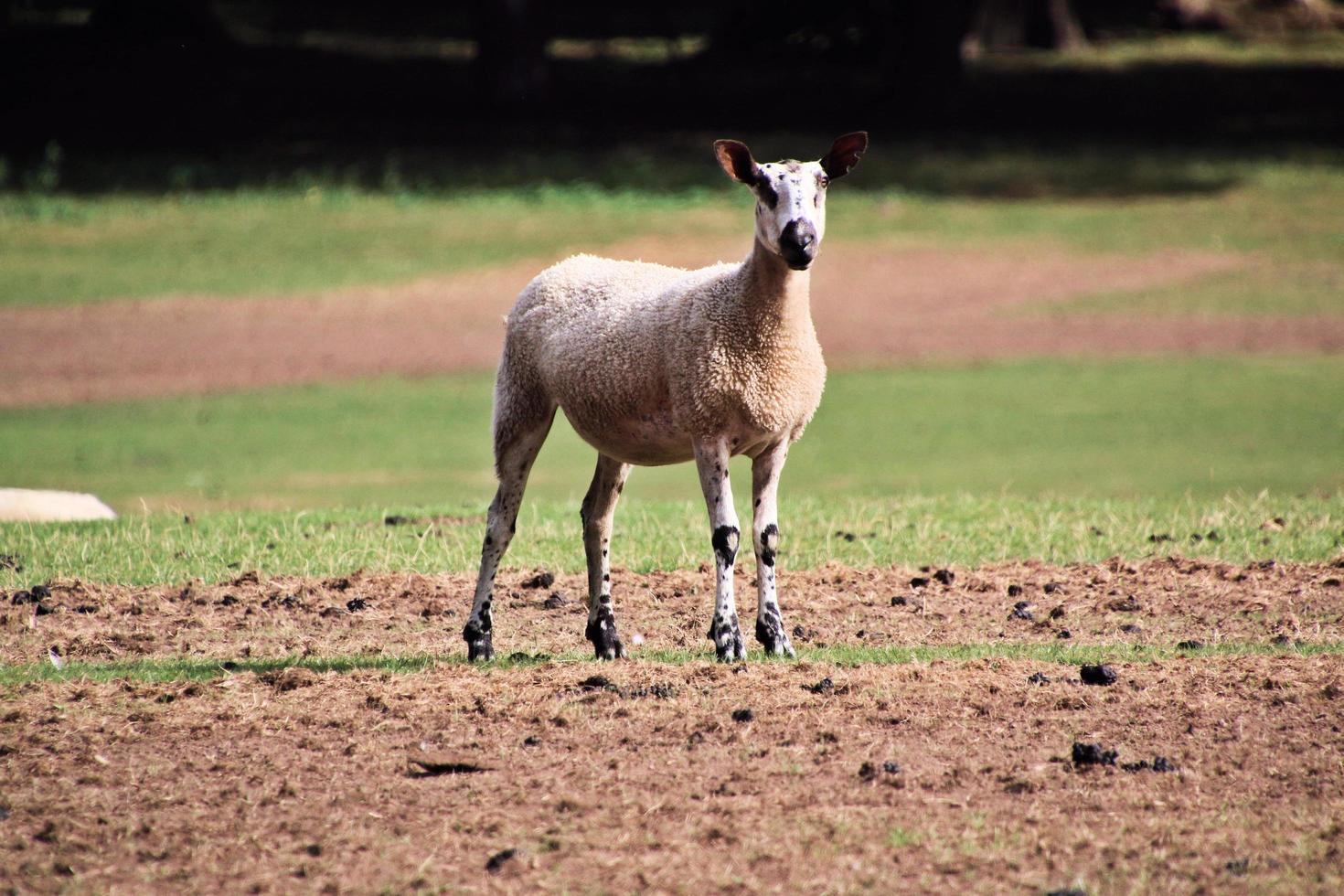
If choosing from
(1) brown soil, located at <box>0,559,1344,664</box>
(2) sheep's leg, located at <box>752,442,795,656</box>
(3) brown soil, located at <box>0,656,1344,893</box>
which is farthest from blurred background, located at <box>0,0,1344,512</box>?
(3) brown soil, located at <box>0,656,1344,893</box>

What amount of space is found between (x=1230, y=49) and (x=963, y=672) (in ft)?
145

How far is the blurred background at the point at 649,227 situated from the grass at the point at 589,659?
6.35 m

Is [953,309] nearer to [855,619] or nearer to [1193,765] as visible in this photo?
[855,619]

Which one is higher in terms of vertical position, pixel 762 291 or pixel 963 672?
pixel 762 291

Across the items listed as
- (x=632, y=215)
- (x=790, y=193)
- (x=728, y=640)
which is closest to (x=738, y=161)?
(x=790, y=193)

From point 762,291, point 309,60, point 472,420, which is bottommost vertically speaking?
point 472,420

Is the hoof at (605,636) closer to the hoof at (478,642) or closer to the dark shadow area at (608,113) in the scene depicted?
the hoof at (478,642)

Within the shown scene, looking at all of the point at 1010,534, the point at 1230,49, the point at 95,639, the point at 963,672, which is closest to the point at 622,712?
the point at 963,672

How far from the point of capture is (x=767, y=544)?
916 centimetres

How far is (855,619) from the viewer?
34.0 feet

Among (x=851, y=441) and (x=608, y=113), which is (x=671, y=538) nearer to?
(x=851, y=441)

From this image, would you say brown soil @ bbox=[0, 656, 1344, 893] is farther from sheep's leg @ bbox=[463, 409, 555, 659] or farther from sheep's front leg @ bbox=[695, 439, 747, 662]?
sheep's leg @ bbox=[463, 409, 555, 659]

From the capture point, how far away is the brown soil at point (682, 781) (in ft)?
21.4

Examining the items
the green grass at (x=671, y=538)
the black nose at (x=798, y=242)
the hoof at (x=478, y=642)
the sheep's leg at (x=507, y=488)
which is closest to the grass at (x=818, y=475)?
the green grass at (x=671, y=538)
